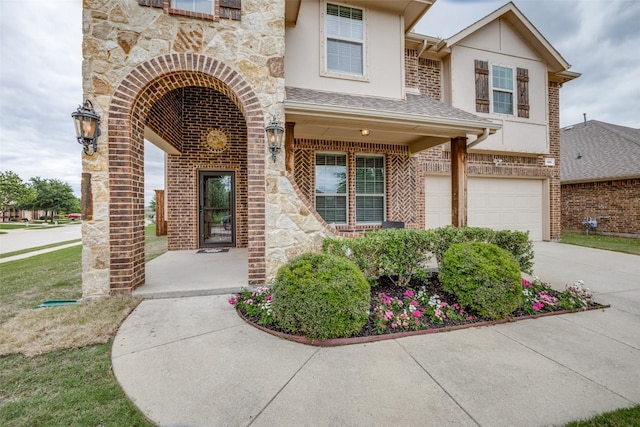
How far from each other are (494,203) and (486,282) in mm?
6481

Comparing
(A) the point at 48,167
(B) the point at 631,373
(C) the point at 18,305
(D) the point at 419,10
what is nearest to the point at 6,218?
(A) the point at 48,167

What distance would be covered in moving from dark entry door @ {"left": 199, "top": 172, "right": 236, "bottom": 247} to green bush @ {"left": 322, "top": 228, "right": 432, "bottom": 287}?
423 cm

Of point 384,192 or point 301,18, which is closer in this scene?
point 301,18

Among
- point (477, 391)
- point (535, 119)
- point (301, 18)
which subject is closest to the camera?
point (477, 391)

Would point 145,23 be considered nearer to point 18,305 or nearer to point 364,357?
point 18,305

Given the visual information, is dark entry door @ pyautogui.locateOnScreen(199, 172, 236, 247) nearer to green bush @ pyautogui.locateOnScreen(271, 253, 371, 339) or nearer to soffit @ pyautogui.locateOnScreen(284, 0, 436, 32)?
soffit @ pyautogui.locateOnScreen(284, 0, 436, 32)

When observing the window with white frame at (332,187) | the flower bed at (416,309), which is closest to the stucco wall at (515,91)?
the window with white frame at (332,187)

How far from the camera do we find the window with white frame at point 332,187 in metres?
7.01

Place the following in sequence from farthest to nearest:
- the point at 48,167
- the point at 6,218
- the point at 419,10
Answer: the point at 48,167
the point at 6,218
the point at 419,10

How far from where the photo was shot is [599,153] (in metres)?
11.9

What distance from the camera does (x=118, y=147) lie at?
3.64 meters

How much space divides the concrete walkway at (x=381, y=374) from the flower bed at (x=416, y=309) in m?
0.13

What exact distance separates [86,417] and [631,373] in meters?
4.00

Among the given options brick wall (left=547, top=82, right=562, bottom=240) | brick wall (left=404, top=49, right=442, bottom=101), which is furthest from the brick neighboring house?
brick wall (left=404, top=49, right=442, bottom=101)
